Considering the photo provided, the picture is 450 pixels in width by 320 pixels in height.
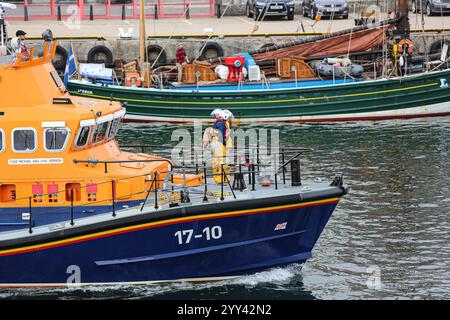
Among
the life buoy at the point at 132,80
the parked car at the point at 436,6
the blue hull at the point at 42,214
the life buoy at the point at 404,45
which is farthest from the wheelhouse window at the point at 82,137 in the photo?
A: the parked car at the point at 436,6

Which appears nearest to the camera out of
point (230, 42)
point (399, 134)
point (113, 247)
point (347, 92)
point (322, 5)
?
point (113, 247)

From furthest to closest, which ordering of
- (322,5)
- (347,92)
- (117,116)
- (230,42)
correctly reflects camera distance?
(322,5), (230,42), (347,92), (117,116)

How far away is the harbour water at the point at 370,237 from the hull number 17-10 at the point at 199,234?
992 mm

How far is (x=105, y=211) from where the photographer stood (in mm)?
19672

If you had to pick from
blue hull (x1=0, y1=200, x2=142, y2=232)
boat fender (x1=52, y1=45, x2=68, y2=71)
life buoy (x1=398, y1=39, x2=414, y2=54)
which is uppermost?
life buoy (x1=398, y1=39, x2=414, y2=54)

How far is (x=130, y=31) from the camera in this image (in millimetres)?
44781

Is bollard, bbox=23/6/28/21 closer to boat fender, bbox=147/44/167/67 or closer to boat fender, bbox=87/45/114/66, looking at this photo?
boat fender, bbox=87/45/114/66

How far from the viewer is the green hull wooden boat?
39.5 meters

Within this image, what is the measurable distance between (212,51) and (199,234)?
85.2 feet

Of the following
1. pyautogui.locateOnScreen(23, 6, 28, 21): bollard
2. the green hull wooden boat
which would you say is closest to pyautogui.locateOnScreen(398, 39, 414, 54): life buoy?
the green hull wooden boat

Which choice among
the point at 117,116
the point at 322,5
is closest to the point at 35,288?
the point at 117,116

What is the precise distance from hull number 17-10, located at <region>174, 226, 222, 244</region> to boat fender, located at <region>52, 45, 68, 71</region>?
26024 millimetres

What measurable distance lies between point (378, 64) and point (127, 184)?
75.3ft
